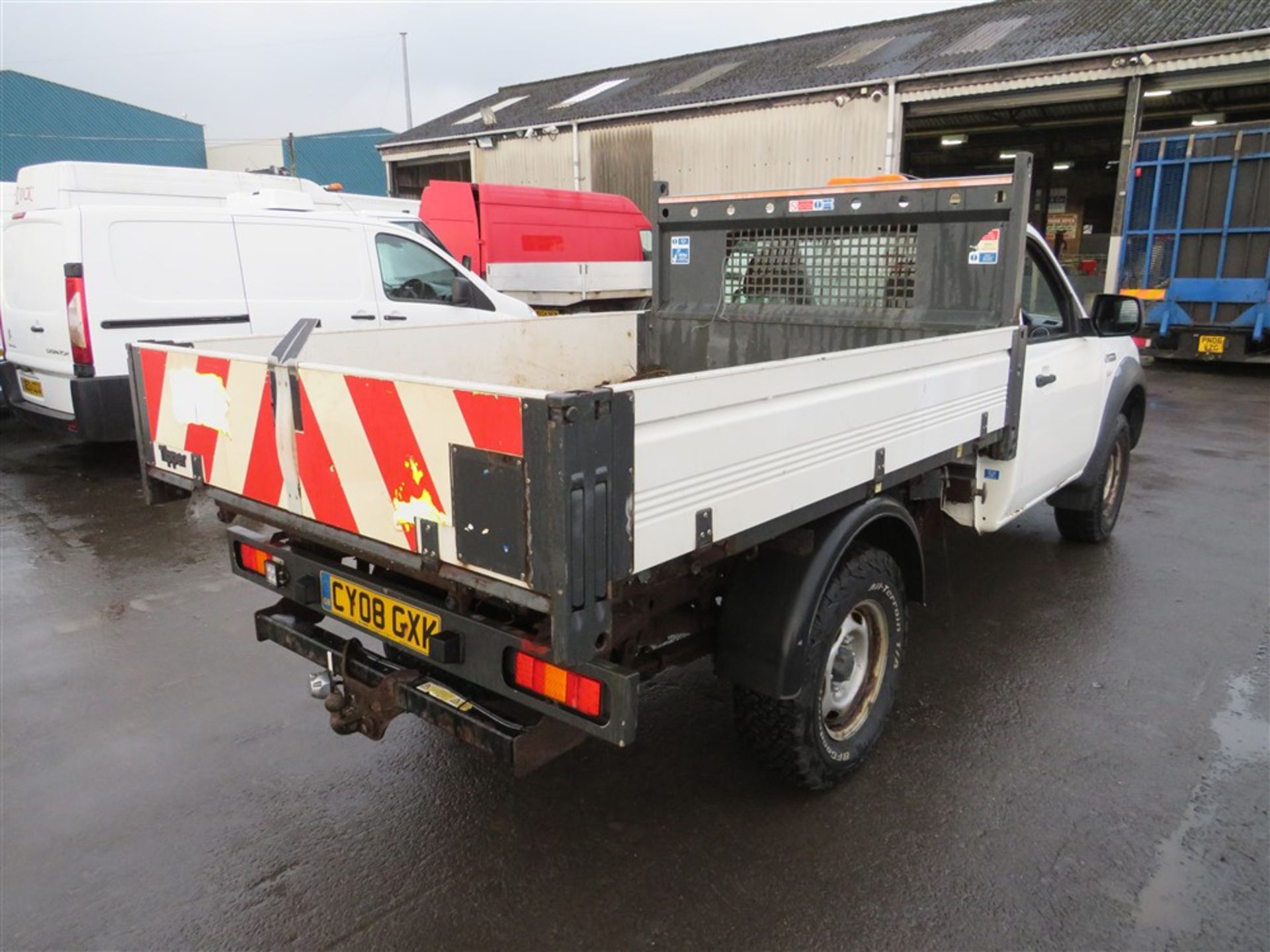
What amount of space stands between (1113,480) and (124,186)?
10351mm

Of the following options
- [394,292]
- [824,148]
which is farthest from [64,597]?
[824,148]

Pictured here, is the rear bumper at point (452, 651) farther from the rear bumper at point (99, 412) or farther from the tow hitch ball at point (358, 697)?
the rear bumper at point (99, 412)

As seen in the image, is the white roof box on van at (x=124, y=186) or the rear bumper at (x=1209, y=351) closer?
the white roof box on van at (x=124, y=186)

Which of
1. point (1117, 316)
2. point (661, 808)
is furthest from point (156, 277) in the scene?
point (1117, 316)

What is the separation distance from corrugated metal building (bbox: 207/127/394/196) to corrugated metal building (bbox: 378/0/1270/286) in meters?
10.4

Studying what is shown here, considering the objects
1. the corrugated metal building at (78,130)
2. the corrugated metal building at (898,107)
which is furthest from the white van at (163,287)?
the corrugated metal building at (78,130)

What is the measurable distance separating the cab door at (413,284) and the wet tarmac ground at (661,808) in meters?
4.08

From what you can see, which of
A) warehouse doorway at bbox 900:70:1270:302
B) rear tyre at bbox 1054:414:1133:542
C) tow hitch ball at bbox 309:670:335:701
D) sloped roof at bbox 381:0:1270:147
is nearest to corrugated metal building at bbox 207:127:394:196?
sloped roof at bbox 381:0:1270:147

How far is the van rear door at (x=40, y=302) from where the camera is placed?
667cm

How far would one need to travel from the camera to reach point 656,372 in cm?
486

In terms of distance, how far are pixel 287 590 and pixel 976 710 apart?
9.03 feet

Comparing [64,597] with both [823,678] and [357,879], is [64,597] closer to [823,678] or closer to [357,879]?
[357,879]

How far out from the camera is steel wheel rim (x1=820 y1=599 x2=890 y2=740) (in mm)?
3143

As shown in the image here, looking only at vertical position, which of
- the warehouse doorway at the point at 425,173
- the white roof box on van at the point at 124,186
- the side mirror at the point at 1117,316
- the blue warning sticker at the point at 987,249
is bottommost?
the side mirror at the point at 1117,316
